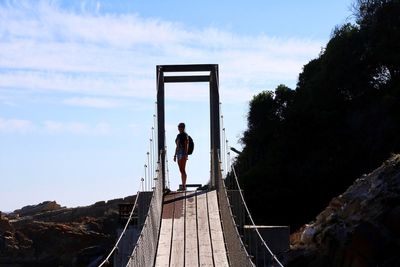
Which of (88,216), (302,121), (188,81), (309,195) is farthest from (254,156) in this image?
(188,81)

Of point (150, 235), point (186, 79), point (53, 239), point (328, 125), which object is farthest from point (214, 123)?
point (53, 239)

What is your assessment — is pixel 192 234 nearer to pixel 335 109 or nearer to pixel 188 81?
pixel 188 81

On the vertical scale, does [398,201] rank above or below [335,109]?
below

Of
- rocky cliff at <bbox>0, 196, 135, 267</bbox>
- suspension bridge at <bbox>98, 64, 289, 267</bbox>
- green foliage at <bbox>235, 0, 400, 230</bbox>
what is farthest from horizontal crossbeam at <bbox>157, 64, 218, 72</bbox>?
rocky cliff at <bbox>0, 196, 135, 267</bbox>

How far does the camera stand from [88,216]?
5188cm

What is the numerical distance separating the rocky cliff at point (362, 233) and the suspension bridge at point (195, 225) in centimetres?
359

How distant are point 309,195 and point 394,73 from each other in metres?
7.78

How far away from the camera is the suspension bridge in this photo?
11.9 m

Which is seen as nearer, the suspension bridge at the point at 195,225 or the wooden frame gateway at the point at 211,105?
the suspension bridge at the point at 195,225

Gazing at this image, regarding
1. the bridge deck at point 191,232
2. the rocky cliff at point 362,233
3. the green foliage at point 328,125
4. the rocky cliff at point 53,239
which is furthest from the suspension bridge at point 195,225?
the rocky cliff at point 53,239

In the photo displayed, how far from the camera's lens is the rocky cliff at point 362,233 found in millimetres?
19234

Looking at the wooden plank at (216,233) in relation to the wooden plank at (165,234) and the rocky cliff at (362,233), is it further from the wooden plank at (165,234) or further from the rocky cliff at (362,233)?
the rocky cliff at (362,233)

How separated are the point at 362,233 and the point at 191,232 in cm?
718

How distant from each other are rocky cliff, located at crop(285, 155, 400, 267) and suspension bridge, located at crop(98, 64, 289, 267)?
359 cm
